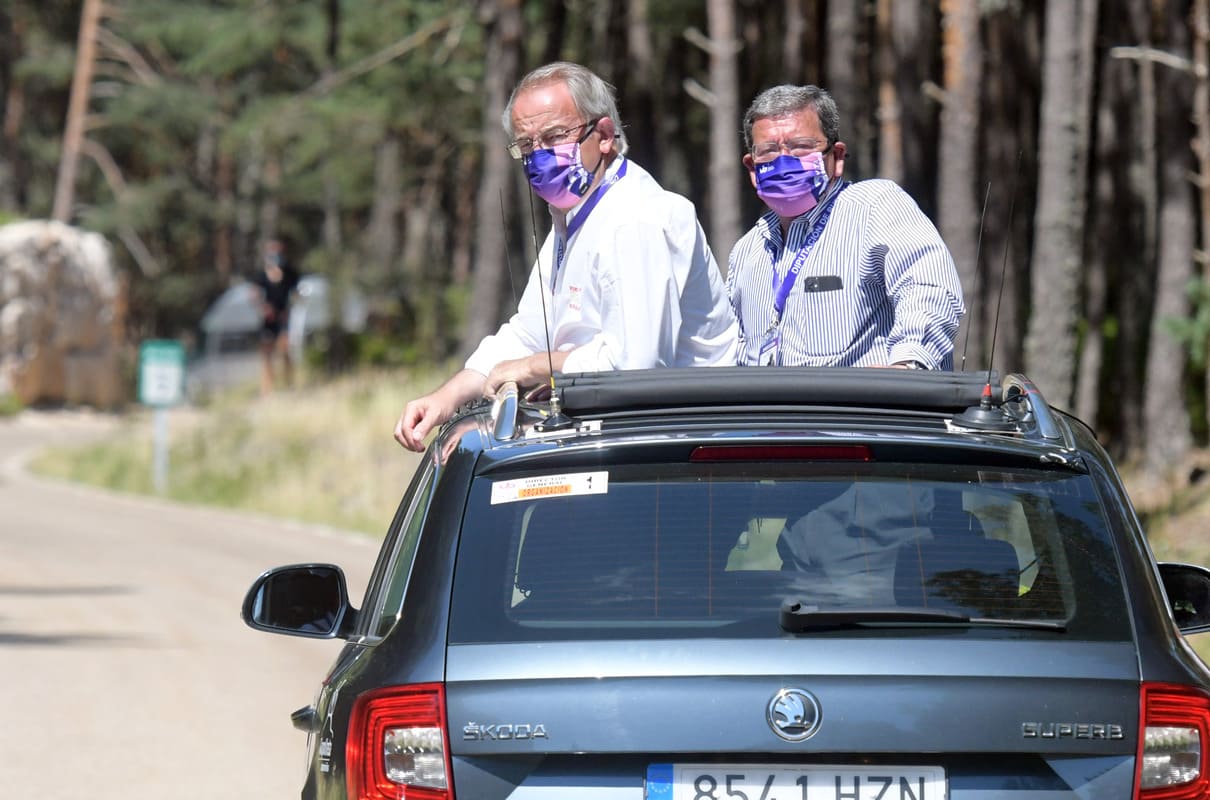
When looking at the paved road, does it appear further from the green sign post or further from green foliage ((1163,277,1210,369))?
green foliage ((1163,277,1210,369))

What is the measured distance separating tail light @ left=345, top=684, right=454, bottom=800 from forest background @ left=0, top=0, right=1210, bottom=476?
8555 millimetres

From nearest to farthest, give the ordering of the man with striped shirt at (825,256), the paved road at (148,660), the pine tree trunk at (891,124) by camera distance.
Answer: the man with striped shirt at (825,256) < the paved road at (148,660) < the pine tree trunk at (891,124)

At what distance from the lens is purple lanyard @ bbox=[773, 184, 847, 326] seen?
5.84 meters

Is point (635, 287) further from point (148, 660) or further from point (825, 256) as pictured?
point (148, 660)

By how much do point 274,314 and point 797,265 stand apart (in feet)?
85.2

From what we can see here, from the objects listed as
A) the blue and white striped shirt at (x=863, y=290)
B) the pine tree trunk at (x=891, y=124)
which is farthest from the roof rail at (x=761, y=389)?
the pine tree trunk at (x=891, y=124)

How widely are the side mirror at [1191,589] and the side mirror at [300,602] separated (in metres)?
1.83

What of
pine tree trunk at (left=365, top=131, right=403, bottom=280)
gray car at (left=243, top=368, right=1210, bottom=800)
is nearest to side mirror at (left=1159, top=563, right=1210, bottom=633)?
gray car at (left=243, top=368, right=1210, bottom=800)

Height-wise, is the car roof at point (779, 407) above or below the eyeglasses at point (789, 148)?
below

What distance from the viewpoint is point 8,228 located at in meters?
39.8

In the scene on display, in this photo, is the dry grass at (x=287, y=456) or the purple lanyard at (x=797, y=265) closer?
the purple lanyard at (x=797, y=265)

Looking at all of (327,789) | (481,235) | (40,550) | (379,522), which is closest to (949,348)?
(327,789)

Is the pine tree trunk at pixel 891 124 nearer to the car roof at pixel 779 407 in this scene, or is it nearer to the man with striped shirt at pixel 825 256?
the man with striped shirt at pixel 825 256

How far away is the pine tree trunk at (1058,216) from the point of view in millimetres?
18203
